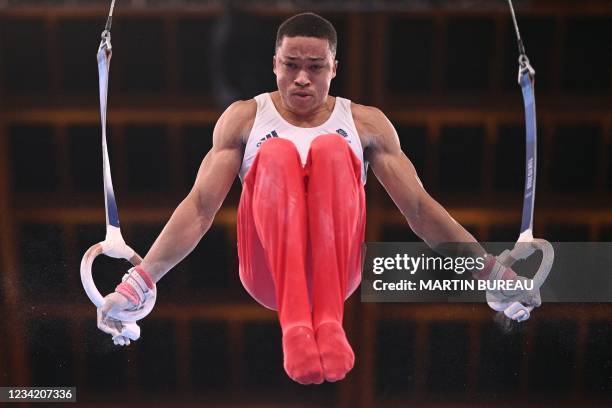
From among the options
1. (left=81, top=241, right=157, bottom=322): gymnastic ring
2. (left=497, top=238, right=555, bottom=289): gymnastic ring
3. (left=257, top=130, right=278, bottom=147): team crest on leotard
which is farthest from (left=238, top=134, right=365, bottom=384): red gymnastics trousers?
(left=497, top=238, right=555, bottom=289): gymnastic ring

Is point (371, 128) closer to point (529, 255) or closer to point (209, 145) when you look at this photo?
point (209, 145)

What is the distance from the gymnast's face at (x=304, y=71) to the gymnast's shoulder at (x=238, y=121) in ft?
0.33

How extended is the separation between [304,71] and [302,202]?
38 cm

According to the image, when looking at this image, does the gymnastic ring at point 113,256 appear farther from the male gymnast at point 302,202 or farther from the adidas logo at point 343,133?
the adidas logo at point 343,133

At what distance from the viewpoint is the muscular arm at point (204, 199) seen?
92.9 inches

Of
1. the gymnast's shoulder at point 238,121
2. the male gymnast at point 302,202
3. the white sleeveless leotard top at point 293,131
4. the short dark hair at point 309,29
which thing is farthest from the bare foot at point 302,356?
the short dark hair at point 309,29

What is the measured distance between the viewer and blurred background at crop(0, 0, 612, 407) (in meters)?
2.53

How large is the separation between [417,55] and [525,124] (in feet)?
1.19

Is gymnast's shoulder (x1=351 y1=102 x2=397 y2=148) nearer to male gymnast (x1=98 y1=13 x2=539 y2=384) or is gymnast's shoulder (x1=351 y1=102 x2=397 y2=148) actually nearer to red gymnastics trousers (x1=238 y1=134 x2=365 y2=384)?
male gymnast (x1=98 y1=13 x2=539 y2=384)

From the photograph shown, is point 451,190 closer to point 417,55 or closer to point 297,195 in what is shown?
point 417,55

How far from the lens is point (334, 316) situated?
2035 mm

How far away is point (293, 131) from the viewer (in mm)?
2357

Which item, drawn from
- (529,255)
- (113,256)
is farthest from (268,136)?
(529,255)

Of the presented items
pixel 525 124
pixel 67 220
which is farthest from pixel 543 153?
pixel 67 220
